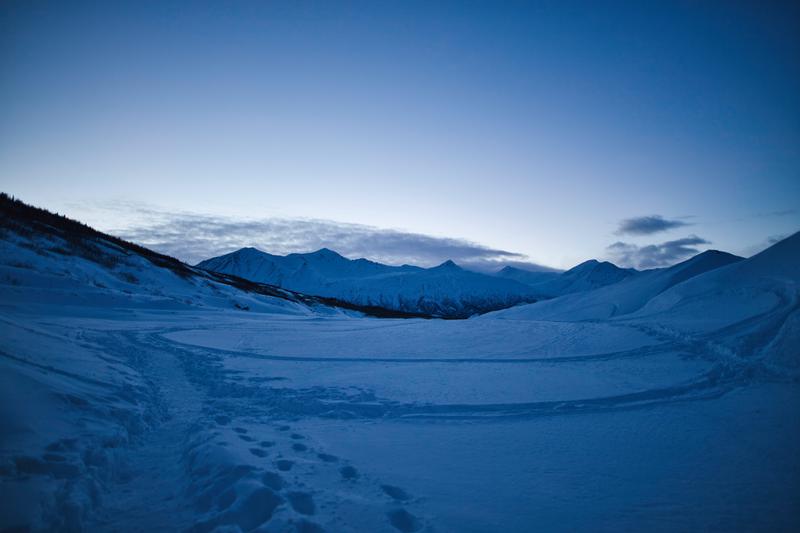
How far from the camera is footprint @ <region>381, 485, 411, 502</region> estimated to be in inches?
148

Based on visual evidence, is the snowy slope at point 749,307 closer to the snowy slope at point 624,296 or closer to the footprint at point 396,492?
the snowy slope at point 624,296

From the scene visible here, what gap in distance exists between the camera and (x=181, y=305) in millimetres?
21750

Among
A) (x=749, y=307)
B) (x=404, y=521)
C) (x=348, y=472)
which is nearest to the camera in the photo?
(x=404, y=521)

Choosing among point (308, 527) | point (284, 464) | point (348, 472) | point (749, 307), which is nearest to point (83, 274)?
point (284, 464)

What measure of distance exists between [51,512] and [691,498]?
612cm

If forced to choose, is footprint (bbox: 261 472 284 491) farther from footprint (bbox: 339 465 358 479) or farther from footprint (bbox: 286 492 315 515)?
footprint (bbox: 339 465 358 479)

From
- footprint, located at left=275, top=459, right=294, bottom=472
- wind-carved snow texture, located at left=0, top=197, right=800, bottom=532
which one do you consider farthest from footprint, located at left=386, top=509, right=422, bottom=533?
footprint, located at left=275, top=459, right=294, bottom=472

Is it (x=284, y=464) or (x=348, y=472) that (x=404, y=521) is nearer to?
(x=348, y=472)

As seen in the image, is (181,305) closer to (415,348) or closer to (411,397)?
(415,348)

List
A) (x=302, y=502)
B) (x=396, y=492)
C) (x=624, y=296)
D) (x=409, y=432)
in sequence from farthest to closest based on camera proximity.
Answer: (x=624, y=296)
(x=409, y=432)
(x=396, y=492)
(x=302, y=502)

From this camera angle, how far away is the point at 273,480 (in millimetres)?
3896

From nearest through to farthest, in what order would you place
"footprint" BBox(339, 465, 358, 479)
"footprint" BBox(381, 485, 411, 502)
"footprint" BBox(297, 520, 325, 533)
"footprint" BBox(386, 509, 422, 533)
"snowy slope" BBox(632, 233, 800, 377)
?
"footprint" BBox(297, 520, 325, 533)
"footprint" BBox(386, 509, 422, 533)
"footprint" BBox(381, 485, 411, 502)
"footprint" BBox(339, 465, 358, 479)
"snowy slope" BBox(632, 233, 800, 377)

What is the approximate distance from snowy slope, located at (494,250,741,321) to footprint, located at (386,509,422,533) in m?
19.1

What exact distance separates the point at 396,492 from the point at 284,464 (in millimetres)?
1432
